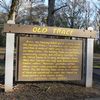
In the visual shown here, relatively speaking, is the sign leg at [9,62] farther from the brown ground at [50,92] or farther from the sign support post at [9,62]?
the brown ground at [50,92]

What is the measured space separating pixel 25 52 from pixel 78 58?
210 cm

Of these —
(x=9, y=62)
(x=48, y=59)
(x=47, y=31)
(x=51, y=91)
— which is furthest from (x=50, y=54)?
(x=9, y=62)

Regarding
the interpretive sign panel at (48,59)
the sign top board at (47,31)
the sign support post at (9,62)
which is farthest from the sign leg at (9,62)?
the interpretive sign panel at (48,59)

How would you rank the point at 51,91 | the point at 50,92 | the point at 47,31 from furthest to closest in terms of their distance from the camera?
1. the point at 47,31
2. the point at 51,91
3. the point at 50,92

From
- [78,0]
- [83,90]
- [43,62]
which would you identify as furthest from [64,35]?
[78,0]

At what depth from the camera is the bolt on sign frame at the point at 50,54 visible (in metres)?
12.0

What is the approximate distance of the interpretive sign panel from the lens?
12070 millimetres

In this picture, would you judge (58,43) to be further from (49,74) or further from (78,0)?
(78,0)

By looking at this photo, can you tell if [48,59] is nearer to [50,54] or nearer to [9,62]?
[50,54]

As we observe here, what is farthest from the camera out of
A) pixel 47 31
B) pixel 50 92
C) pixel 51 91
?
pixel 47 31

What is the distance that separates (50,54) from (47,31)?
2.69ft

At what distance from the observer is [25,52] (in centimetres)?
1205

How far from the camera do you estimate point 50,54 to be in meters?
12.4

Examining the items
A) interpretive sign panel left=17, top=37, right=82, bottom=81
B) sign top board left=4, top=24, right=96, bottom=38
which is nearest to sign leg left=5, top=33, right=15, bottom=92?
sign top board left=4, top=24, right=96, bottom=38
